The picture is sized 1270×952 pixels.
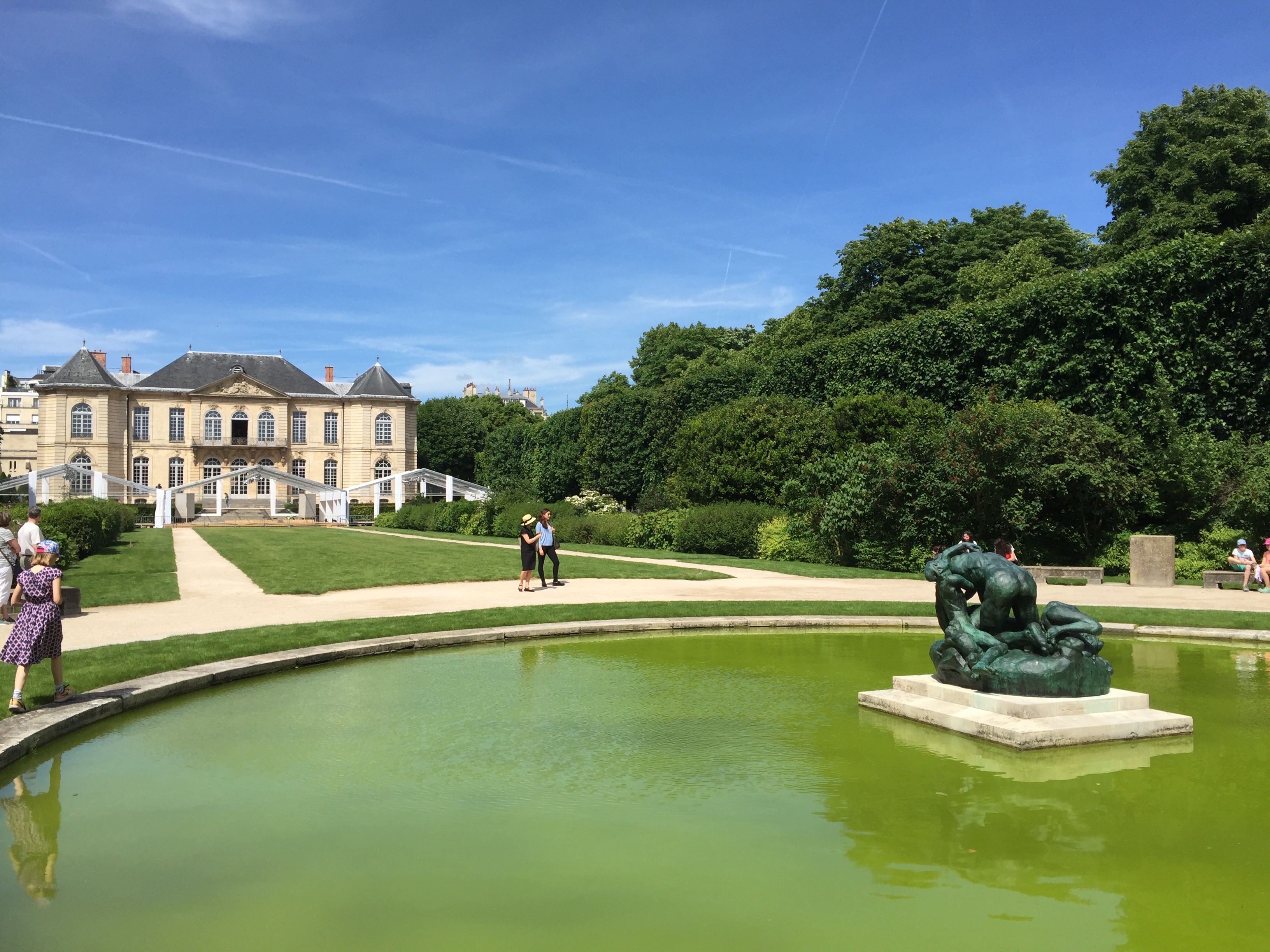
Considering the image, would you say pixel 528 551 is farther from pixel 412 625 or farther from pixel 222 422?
pixel 222 422

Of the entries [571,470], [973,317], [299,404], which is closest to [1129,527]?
[973,317]

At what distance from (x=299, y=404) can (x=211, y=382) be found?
6.29 m

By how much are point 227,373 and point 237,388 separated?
11.9 feet

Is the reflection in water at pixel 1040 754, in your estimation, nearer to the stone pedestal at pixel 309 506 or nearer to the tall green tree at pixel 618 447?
the tall green tree at pixel 618 447

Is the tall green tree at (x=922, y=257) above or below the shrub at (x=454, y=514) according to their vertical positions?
above

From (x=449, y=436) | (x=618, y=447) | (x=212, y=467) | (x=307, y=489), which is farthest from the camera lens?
(x=449, y=436)

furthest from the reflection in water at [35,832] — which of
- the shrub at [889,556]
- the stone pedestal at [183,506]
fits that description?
the stone pedestal at [183,506]

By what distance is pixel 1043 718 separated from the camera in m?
6.48

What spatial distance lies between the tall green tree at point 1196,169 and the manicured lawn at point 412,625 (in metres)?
18.8

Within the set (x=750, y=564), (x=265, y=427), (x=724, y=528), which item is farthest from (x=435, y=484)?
(x=750, y=564)

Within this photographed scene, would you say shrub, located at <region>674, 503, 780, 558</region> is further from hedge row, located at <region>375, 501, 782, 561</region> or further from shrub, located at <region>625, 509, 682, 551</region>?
shrub, located at <region>625, 509, 682, 551</region>

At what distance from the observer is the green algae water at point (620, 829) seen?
3.78 m

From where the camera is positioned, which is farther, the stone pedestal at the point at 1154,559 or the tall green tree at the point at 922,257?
the tall green tree at the point at 922,257

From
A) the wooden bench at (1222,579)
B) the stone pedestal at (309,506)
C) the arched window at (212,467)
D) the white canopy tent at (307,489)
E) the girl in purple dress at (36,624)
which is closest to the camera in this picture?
the girl in purple dress at (36,624)
